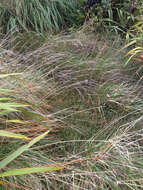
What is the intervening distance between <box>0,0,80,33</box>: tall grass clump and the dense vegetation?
1cm

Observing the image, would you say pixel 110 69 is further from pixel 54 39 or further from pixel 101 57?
pixel 54 39

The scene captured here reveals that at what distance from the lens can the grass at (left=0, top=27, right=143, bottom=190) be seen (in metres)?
1.30

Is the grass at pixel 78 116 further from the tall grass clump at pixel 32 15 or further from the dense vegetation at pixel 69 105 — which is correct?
the tall grass clump at pixel 32 15

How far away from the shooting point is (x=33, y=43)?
247cm

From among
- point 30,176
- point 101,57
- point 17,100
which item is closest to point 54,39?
point 101,57

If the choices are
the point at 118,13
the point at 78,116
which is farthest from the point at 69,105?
the point at 118,13

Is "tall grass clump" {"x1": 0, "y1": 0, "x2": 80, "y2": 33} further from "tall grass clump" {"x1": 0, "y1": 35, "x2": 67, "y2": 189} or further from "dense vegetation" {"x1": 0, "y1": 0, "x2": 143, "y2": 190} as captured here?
"tall grass clump" {"x1": 0, "y1": 35, "x2": 67, "y2": 189}

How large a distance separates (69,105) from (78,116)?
126mm

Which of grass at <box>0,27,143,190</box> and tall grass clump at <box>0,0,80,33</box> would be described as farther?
tall grass clump at <box>0,0,80,33</box>

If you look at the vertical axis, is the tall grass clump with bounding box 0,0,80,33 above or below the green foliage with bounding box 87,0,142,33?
above

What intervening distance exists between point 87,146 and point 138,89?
75cm

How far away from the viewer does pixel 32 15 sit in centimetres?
288

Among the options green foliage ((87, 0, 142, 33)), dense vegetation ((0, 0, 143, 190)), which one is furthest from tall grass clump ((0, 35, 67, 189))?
green foliage ((87, 0, 142, 33))

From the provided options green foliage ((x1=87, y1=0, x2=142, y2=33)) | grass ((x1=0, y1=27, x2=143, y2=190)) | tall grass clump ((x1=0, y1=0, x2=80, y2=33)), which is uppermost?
tall grass clump ((x1=0, y1=0, x2=80, y2=33))
